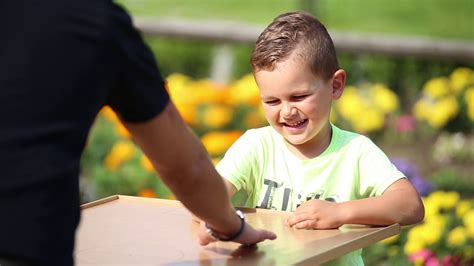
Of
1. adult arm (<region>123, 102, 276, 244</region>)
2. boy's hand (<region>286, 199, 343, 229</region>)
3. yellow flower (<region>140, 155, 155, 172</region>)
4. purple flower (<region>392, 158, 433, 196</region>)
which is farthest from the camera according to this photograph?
yellow flower (<region>140, 155, 155, 172</region>)

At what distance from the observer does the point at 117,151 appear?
5879mm

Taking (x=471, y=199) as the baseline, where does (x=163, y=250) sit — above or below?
above

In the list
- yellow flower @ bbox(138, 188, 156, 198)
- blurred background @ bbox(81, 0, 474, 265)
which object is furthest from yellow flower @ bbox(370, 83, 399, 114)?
yellow flower @ bbox(138, 188, 156, 198)

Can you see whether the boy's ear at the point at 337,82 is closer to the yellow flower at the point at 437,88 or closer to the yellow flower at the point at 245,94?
the yellow flower at the point at 245,94

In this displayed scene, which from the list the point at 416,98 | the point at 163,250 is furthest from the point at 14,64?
the point at 416,98

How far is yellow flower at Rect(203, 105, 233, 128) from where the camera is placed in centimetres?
634

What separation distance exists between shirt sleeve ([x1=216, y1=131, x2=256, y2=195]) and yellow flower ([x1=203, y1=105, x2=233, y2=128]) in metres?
3.12

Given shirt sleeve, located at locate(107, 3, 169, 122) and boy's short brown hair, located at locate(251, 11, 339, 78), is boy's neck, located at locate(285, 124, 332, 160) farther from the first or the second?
shirt sleeve, located at locate(107, 3, 169, 122)

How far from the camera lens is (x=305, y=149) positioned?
3.17m

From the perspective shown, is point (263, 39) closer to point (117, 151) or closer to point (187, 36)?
point (117, 151)

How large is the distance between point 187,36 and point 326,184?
207 inches

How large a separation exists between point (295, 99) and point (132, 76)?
1.06 meters

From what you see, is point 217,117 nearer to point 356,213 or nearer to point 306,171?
point 306,171

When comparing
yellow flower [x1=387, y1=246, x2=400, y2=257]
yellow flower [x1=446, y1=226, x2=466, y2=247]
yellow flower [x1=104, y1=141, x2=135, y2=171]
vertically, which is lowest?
yellow flower [x1=104, y1=141, x2=135, y2=171]
